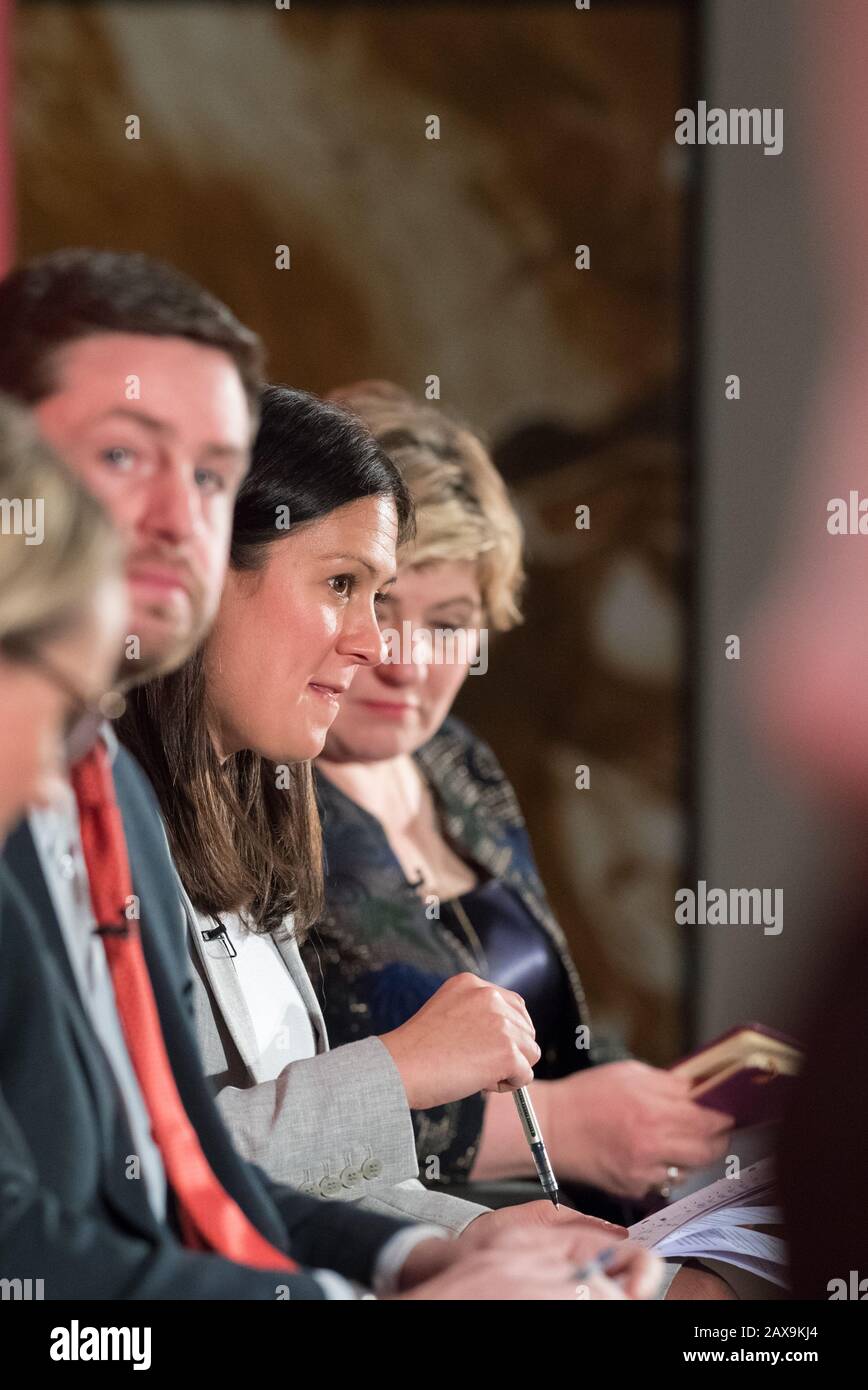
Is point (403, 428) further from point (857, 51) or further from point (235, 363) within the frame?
point (857, 51)

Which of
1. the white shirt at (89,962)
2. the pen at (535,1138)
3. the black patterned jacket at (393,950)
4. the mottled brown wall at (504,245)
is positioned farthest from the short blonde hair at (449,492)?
the mottled brown wall at (504,245)

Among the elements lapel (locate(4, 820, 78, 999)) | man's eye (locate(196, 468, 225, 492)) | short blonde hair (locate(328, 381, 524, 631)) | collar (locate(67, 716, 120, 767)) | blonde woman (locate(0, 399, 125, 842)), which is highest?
short blonde hair (locate(328, 381, 524, 631))

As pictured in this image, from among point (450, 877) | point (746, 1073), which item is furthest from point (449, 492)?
point (746, 1073)

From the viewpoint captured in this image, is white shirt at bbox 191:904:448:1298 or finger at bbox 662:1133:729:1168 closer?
white shirt at bbox 191:904:448:1298

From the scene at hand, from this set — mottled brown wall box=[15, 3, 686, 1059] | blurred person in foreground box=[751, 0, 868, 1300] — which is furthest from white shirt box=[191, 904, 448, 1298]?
mottled brown wall box=[15, 3, 686, 1059]

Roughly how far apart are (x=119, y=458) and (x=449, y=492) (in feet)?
2.18

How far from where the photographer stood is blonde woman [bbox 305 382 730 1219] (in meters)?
1.26

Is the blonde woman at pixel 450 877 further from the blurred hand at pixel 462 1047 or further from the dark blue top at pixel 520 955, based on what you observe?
the blurred hand at pixel 462 1047

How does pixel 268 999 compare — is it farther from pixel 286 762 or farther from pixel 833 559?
pixel 833 559

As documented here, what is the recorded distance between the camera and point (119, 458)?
0.80m

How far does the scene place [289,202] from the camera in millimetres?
2244

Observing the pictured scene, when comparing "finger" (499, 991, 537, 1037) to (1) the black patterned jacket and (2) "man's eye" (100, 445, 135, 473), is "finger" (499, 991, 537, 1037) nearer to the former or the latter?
(1) the black patterned jacket

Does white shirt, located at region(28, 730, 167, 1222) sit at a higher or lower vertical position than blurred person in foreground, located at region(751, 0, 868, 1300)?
lower

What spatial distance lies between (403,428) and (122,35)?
3.63 ft
